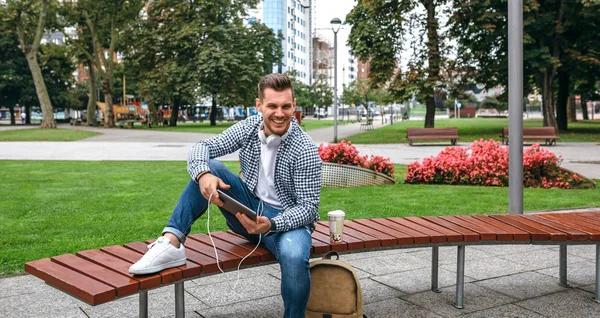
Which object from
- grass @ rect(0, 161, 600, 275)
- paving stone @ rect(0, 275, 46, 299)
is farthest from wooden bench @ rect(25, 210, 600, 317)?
grass @ rect(0, 161, 600, 275)

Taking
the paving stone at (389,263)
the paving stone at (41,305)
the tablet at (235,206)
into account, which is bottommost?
the paving stone at (389,263)

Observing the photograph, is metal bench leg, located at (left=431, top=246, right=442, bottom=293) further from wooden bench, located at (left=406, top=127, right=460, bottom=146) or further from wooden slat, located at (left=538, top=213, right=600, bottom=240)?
wooden bench, located at (left=406, top=127, right=460, bottom=146)

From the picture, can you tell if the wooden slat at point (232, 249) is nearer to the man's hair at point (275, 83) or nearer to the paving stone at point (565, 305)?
the man's hair at point (275, 83)

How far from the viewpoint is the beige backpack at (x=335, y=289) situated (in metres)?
3.52

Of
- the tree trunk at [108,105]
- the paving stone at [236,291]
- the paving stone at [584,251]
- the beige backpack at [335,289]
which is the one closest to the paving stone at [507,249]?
the paving stone at [584,251]

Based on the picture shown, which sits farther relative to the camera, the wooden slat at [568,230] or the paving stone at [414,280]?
the paving stone at [414,280]

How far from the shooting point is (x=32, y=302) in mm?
4316

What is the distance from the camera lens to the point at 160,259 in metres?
3.17

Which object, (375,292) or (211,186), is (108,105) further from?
(211,186)

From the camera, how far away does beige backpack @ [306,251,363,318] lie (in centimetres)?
352

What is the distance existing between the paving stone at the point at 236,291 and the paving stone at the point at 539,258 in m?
2.21

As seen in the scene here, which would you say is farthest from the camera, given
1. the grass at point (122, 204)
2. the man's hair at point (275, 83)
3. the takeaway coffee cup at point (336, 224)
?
the grass at point (122, 204)

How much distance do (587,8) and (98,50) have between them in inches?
1286

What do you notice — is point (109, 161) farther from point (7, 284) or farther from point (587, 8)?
point (587, 8)
